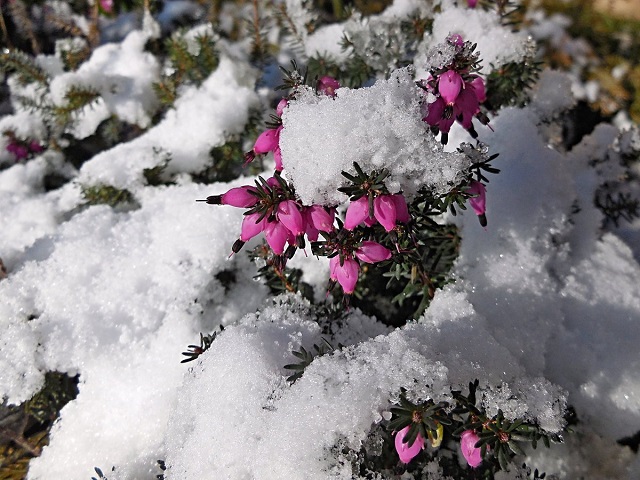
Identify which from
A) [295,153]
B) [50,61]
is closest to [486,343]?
[295,153]

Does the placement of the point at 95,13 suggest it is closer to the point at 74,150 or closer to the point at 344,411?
the point at 74,150

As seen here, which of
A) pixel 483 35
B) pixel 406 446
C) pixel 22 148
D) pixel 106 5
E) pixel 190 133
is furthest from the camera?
pixel 106 5

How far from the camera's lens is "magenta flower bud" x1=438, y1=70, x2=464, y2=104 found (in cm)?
114

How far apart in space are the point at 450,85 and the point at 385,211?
0.37 m

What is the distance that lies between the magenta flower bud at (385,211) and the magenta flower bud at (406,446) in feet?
1.45

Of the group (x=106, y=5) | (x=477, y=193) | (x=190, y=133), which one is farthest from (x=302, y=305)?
(x=106, y=5)

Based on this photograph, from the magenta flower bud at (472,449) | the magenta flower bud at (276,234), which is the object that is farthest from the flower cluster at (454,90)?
the magenta flower bud at (472,449)

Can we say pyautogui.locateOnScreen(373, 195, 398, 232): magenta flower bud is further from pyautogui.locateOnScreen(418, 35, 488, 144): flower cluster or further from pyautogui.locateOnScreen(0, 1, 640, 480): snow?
pyautogui.locateOnScreen(418, 35, 488, 144): flower cluster

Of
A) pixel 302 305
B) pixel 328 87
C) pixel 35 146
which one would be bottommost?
pixel 35 146

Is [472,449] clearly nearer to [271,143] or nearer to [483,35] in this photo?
[271,143]

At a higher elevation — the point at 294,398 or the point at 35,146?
the point at 294,398

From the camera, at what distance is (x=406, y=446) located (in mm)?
1030

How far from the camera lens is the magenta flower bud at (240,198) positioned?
1108 mm

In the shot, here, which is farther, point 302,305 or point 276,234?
point 302,305
